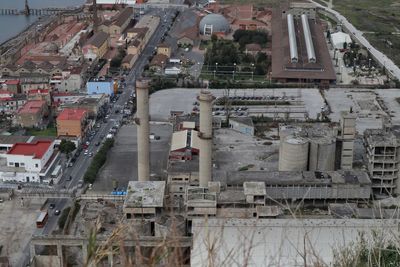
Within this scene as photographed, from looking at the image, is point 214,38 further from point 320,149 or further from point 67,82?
point 320,149

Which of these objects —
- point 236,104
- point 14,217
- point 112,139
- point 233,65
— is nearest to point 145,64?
point 233,65

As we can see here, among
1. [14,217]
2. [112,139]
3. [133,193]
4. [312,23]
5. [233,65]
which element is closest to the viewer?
[133,193]

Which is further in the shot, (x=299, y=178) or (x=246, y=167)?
(x=246, y=167)

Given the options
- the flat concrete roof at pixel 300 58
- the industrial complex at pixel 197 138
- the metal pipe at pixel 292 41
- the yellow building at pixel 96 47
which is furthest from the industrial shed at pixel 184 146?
the yellow building at pixel 96 47

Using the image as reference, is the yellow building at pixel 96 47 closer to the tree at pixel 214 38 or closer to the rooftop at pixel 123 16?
the rooftop at pixel 123 16

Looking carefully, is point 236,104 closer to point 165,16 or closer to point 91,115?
point 91,115

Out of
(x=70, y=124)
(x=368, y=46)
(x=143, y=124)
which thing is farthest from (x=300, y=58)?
(x=143, y=124)

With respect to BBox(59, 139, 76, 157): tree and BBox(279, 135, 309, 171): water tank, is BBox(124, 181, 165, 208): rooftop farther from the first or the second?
BBox(59, 139, 76, 157): tree
